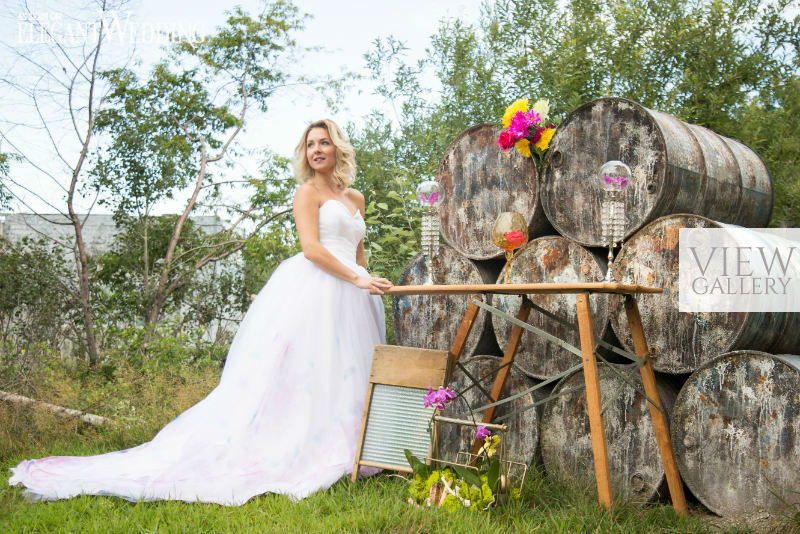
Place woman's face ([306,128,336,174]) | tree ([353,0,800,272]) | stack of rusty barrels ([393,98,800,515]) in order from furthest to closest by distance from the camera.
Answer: tree ([353,0,800,272]) < woman's face ([306,128,336,174]) < stack of rusty barrels ([393,98,800,515])

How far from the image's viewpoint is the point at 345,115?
823 centimetres

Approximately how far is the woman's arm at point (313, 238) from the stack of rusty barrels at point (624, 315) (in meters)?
0.52

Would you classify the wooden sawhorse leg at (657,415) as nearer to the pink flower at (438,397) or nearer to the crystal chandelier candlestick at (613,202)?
the crystal chandelier candlestick at (613,202)

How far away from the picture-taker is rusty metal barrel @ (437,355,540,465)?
3.57 m

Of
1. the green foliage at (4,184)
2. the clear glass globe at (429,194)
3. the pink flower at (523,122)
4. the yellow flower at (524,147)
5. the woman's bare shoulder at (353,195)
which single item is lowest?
the clear glass globe at (429,194)

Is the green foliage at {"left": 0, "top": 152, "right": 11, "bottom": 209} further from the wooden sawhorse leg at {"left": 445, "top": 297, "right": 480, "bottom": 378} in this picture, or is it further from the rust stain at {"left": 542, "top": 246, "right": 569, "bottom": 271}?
the rust stain at {"left": 542, "top": 246, "right": 569, "bottom": 271}

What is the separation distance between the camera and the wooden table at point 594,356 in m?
2.76

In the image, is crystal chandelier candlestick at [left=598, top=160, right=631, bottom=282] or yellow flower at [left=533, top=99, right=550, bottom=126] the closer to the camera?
crystal chandelier candlestick at [left=598, top=160, right=631, bottom=282]

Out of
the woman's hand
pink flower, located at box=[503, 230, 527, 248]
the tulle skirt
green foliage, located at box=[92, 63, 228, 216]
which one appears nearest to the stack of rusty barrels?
the woman's hand

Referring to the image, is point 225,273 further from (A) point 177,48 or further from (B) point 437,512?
(B) point 437,512

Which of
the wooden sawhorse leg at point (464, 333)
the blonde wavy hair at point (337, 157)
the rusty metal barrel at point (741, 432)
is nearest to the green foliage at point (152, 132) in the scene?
the blonde wavy hair at point (337, 157)

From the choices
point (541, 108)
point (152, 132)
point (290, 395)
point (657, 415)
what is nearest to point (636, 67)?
point (541, 108)

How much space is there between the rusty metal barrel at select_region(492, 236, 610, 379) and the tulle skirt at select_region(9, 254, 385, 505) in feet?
2.74

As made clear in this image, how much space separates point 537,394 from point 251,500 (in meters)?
1.51
